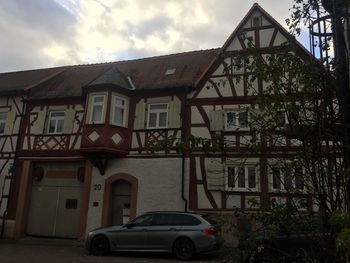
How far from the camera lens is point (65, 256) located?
14.4m

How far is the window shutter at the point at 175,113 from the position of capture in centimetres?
1859

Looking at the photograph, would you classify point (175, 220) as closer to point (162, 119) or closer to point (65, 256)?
point (65, 256)

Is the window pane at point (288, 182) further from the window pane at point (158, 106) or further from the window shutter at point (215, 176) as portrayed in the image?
the window pane at point (158, 106)

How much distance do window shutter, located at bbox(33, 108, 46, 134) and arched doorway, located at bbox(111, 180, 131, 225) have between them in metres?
4.98

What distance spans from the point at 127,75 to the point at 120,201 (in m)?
6.70

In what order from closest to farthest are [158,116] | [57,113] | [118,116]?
[158,116]
[118,116]
[57,113]

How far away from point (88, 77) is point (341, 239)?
21518 mm

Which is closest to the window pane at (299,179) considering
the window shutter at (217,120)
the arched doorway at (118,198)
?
the window shutter at (217,120)

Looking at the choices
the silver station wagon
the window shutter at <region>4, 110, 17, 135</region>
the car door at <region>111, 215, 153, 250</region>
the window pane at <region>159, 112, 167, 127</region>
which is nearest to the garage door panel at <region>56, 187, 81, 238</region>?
the window shutter at <region>4, 110, 17, 135</region>

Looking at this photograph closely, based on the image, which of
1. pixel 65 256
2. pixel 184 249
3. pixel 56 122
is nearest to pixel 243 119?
pixel 184 249

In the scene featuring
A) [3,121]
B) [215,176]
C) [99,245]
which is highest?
[3,121]

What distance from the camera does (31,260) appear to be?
13133 millimetres

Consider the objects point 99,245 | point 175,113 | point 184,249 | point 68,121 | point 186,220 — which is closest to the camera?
point 184,249

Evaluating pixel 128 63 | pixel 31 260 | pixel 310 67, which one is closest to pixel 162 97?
pixel 128 63
